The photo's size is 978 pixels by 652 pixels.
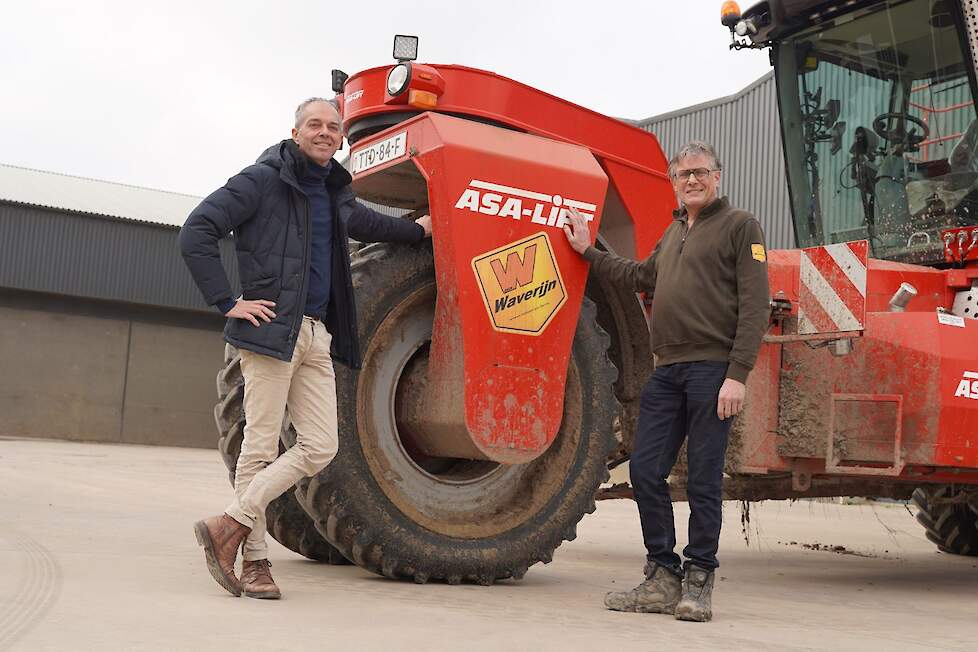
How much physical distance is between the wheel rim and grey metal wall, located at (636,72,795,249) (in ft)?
38.0

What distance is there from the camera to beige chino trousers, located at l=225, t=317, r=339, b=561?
13.1ft

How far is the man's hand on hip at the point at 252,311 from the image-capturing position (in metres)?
3.94

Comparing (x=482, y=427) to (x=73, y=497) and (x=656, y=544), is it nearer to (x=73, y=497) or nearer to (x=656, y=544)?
(x=656, y=544)

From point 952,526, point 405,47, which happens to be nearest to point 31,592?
point 405,47

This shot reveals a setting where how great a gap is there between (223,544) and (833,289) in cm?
284

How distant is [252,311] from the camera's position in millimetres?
3943

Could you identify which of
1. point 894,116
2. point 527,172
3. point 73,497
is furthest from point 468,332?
point 73,497

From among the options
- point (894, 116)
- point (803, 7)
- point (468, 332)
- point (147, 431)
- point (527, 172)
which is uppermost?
point (803, 7)

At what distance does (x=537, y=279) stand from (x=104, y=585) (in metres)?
2.01

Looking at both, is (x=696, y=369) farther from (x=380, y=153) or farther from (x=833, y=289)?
(x=380, y=153)

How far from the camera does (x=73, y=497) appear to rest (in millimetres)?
8664

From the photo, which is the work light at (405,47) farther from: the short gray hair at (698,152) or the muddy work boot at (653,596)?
the muddy work boot at (653,596)

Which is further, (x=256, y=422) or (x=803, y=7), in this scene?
(x=803, y=7)

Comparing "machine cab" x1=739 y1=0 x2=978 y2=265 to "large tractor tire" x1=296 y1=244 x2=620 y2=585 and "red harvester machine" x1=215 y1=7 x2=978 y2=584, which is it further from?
"large tractor tire" x1=296 y1=244 x2=620 y2=585
